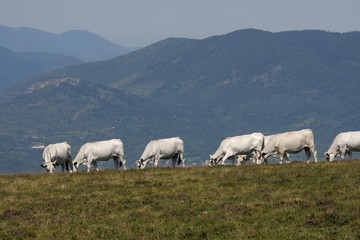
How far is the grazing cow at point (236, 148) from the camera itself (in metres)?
45.4

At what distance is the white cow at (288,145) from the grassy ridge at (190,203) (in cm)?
501

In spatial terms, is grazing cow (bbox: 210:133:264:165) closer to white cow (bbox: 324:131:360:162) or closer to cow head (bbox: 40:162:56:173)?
white cow (bbox: 324:131:360:162)

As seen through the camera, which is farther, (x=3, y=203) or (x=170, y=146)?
(x=170, y=146)

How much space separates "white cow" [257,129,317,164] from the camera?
43.6 metres

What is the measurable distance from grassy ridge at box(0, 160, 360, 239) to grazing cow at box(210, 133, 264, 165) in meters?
5.83

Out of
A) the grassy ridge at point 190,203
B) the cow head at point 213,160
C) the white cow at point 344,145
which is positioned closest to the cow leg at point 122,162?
the cow head at point 213,160

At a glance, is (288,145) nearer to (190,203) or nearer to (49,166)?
(190,203)

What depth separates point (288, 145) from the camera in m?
43.6

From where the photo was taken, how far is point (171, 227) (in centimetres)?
2611

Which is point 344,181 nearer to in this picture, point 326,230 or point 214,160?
point 326,230

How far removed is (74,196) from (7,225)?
5.51m

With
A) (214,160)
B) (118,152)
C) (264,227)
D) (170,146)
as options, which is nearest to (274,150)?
(214,160)

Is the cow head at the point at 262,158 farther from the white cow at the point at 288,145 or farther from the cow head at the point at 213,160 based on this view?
the cow head at the point at 213,160

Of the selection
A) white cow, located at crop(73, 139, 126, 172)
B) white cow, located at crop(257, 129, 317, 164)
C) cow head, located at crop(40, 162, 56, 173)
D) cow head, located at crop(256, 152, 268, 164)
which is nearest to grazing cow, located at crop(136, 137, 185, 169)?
white cow, located at crop(73, 139, 126, 172)
